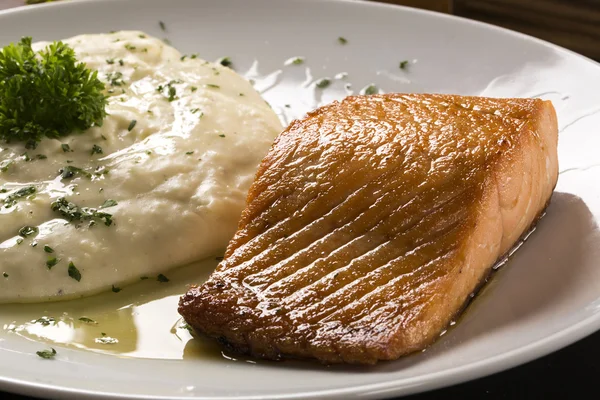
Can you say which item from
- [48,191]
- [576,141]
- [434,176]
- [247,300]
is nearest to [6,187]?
[48,191]

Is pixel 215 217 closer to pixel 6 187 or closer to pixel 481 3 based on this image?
pixel 6 187

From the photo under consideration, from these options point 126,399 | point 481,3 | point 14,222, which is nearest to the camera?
point 126,399

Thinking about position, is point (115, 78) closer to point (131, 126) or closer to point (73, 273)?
point (131, 126)

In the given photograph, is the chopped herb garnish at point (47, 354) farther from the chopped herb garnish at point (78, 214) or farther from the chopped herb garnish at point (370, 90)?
the chopped herb garnish at point (370, 90)

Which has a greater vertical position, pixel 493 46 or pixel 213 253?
pixel 493 46

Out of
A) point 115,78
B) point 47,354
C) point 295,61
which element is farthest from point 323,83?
point 47,354

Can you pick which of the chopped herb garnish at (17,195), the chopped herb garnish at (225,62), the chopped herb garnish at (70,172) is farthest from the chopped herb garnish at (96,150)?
the chopped herb garnish at (225,62)
